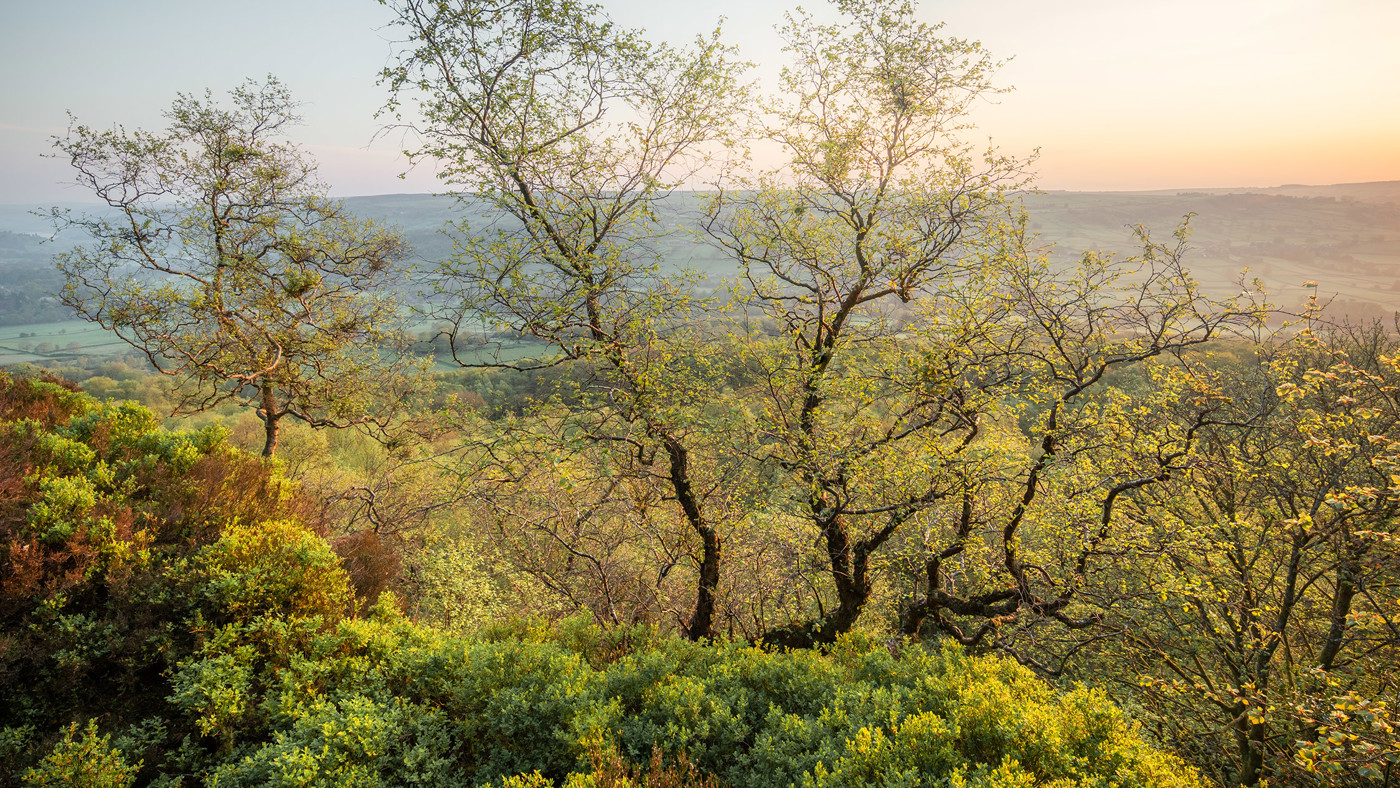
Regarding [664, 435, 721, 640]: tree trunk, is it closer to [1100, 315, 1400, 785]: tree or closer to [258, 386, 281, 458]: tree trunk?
[1100, 315, 1400, 785]: tree

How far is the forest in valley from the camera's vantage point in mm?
4527

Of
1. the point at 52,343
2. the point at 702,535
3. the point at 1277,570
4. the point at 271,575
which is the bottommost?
the point at 1277,570

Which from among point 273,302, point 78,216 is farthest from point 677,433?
point 78,216

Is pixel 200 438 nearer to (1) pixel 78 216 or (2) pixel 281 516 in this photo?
(2) pixel 281 516

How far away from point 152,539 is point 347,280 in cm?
1081

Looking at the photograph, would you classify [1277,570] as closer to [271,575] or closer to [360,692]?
[360,692]

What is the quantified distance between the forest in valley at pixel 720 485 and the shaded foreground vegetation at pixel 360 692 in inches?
1.5

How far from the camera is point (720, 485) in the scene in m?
9.55

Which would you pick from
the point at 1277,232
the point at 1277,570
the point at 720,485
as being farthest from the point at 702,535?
the point at 1277,232

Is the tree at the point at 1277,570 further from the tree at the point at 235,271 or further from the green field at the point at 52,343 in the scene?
the green field at the point at 52,343

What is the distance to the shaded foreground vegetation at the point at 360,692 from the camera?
4.00 meters

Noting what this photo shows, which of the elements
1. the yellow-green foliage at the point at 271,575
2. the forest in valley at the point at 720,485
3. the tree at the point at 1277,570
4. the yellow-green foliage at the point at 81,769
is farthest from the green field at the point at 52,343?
the tree at the point at 1277,570

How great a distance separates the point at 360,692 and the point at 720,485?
5873mm

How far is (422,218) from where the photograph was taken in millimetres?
128250
